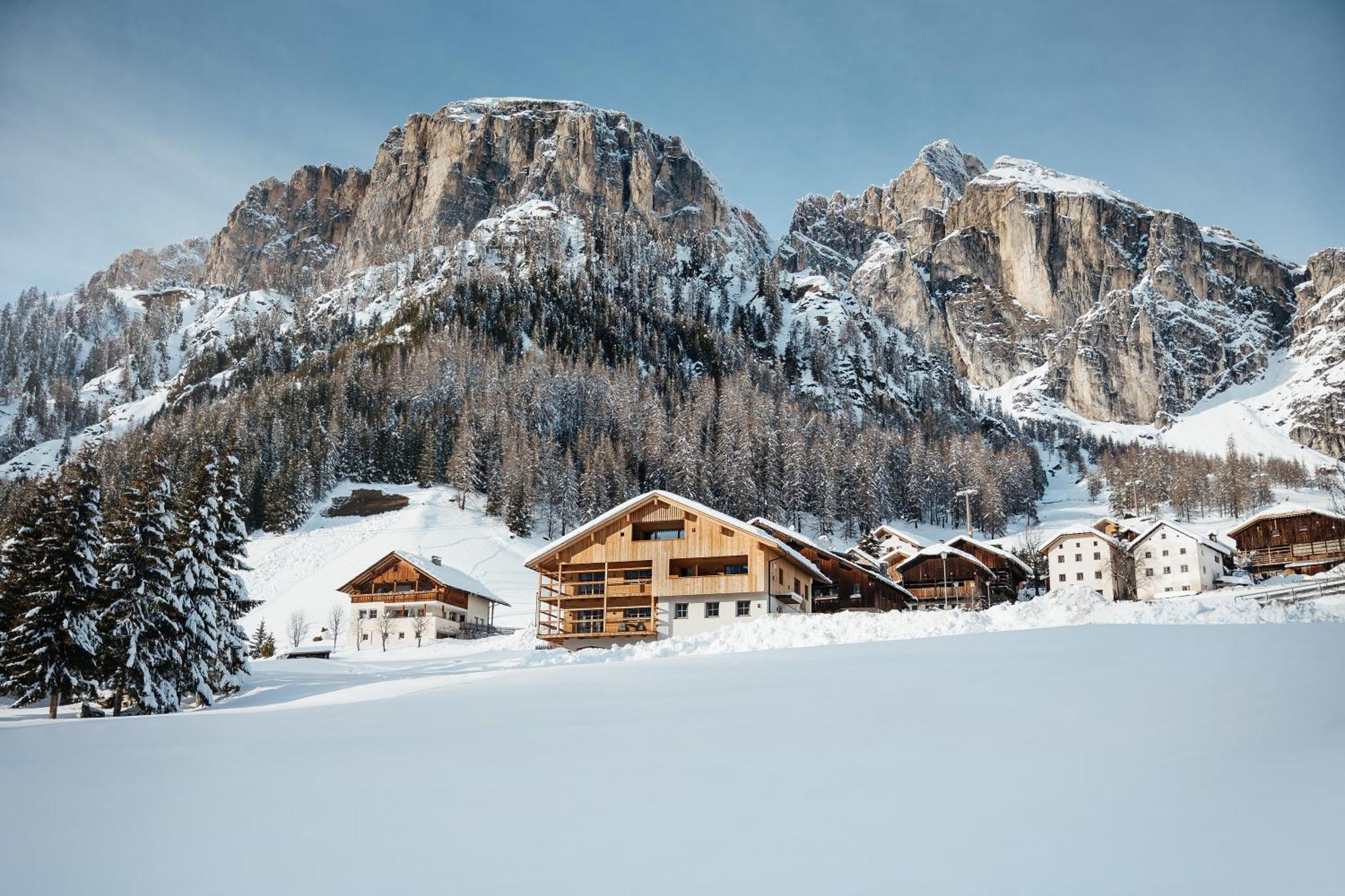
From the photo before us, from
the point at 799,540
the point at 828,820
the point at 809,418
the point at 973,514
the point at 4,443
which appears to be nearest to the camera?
the point at 828,820

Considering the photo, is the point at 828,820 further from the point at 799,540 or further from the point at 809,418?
the point at 809,418

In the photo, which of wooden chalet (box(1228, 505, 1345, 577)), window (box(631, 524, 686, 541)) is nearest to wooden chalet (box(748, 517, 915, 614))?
window (box(631, 524, 686, 541))

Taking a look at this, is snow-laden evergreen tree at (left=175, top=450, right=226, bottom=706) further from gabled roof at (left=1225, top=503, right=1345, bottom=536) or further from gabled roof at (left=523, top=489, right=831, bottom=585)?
gabled roof at (left=1225, top=503, right=1345, bottom=536)

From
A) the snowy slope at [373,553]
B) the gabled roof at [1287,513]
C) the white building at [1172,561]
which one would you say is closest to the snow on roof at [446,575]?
the snowy slope at [373,553]

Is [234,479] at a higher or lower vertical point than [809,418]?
lower

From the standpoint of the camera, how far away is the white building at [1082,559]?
72.8 metres

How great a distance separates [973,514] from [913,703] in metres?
112

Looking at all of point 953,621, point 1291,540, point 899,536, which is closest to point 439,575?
point 899,536

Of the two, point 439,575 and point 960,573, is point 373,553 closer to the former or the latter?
point 439,575

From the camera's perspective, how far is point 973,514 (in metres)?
114

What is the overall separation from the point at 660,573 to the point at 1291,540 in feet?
201

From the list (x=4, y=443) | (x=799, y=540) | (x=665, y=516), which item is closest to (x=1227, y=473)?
(x=799, y=540)

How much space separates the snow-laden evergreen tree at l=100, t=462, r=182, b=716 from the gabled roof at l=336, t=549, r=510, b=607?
1160 inches

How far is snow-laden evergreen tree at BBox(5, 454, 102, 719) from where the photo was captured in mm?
26797
